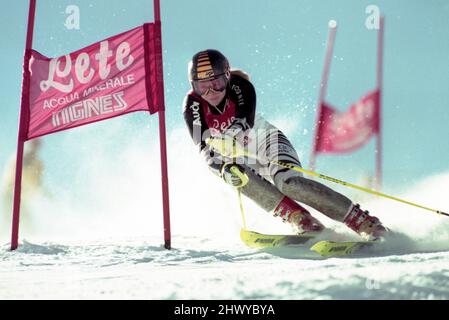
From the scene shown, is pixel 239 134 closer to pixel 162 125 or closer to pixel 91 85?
pixel 162 125

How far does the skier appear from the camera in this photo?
5.05 m

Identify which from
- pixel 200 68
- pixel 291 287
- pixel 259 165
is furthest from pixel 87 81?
pixel 291 287

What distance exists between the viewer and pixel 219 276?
291cm

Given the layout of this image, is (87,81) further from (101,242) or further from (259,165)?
(259,165)

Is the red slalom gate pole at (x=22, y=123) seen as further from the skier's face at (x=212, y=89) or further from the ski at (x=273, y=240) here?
the ski at (x=273, y=240)

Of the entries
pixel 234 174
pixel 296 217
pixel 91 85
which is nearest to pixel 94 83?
pixel 91 85

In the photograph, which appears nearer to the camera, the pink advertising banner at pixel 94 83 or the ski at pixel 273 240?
the ski at pixel 273 240

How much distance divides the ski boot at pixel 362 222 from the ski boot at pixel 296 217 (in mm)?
424

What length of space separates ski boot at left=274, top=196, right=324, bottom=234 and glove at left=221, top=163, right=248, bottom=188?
707 millimetres

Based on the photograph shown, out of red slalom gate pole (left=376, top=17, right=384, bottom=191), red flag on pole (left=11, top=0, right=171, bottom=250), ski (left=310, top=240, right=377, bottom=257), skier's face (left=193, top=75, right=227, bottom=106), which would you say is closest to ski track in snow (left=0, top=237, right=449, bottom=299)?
ski (left=310, top=240, right=377, bottom=257)

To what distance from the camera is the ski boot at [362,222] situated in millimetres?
4707

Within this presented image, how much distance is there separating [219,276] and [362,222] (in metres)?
2.33

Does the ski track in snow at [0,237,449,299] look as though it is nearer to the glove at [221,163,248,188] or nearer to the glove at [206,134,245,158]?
the glove at [221,163,248,188]

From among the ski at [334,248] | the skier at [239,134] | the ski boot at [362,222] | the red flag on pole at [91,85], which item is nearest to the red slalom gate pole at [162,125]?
the red flag on pole at [91,85]
